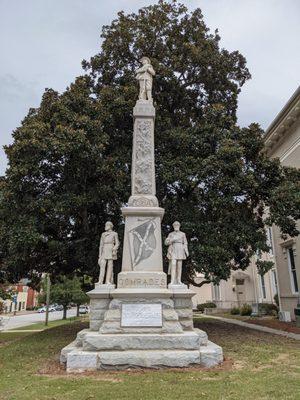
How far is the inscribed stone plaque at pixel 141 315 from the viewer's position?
30.5ft

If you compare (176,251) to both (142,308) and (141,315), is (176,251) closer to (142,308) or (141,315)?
(142,308)

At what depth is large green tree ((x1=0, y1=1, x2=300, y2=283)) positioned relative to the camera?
14102 mm

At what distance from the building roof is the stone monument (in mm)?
10335

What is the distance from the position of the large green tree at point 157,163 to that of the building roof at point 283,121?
117 inches

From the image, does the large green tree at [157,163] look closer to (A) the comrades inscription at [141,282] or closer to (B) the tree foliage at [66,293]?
(A) the comrades inscription at [141,282]

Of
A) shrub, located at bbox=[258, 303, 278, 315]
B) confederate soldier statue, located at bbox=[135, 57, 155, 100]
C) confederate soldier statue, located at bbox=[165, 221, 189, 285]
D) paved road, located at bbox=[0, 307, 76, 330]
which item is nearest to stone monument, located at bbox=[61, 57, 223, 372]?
confederate soldier statue, located at bbox=[165, 221, 189, 285]

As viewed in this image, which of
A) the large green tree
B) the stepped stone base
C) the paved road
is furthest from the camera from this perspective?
the paved road

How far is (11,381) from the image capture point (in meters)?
7.67

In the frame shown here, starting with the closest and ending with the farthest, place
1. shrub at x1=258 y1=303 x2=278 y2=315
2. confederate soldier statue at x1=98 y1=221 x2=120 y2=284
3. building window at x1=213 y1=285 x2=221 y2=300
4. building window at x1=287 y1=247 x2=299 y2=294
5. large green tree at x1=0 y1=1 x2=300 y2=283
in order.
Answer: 1. confederate soldier statue at x1=98 y1=221 x2=120 y2=284
2. large green tree at x1=0 y1=1 x2=300 y2=283
3. building window at x1=287 y1=247 x2=299 y2=294
4. shrub at x1=258 y1=303 x2=278 y2=315
5. building window at x1=213 y1=285 x2=221 y2=300

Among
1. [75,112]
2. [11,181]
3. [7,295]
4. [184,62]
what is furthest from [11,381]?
[184,62]

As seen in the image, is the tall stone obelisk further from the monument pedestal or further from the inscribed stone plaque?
the inscribed stone plaque

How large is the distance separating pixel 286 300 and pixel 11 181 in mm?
16876

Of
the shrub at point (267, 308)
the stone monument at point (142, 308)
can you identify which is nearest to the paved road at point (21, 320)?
the shrub at point (267, 308)

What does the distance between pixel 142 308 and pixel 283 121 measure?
611 inches
